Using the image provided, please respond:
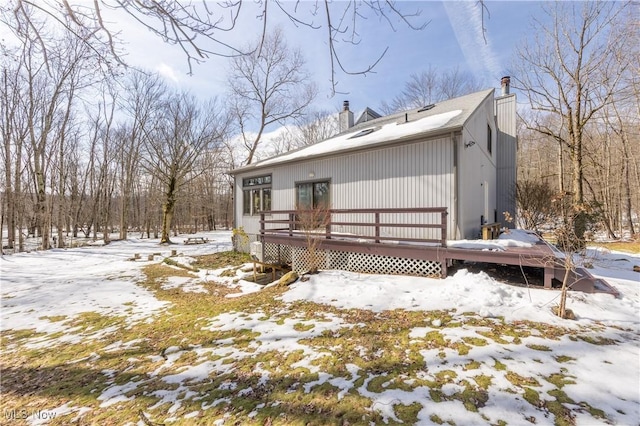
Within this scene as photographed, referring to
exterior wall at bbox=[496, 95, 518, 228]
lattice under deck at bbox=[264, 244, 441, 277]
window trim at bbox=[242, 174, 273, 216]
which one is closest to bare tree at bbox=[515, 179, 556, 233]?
exterior wall at bbox=[496, 95, 518, 228]

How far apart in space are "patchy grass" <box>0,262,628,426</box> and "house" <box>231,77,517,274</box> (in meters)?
3.45

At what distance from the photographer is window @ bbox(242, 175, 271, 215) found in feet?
36.4

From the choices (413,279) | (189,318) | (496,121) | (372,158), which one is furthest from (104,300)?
(496,121)

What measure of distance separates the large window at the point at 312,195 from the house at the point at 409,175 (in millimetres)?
35

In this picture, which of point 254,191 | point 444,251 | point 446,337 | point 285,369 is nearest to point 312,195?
point 254,191

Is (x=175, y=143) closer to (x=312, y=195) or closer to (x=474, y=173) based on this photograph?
(x=312, y=195)

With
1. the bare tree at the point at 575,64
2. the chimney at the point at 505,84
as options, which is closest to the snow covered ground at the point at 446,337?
the bare tree at the point at 575,64

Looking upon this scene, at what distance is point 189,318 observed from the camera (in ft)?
15.3

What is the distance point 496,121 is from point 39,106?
25.8m

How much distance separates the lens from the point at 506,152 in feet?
40.6

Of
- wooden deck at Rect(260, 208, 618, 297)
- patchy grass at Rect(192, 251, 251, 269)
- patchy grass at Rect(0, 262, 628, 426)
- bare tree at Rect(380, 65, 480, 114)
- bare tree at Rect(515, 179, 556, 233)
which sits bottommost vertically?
patchy grass at Rect(192, 251, 251, 269)

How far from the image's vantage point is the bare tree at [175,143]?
17.3 meters

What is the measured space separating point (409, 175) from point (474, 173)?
2.39 m

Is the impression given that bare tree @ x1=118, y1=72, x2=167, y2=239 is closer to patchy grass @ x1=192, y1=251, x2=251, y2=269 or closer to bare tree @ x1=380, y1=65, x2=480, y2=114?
patchy grass @ x1=192, y1=251, x2=251, y2=269
